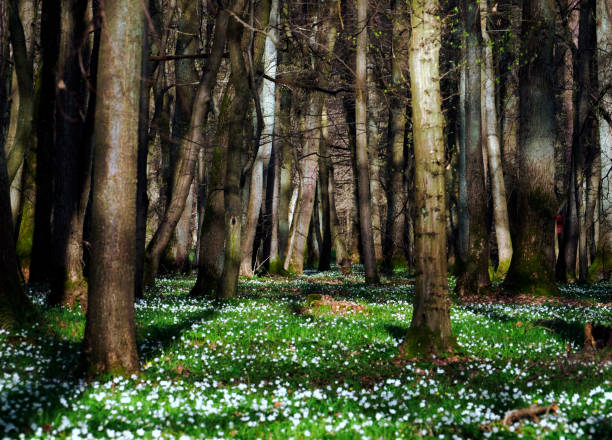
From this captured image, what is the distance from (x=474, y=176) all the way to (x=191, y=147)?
23.9 feet

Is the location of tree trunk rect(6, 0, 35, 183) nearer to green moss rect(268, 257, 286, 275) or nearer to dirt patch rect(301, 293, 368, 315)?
dirt patch rect(301, 293, 368, 315)

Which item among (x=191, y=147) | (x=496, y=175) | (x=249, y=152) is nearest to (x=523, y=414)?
(x=191, y=147)

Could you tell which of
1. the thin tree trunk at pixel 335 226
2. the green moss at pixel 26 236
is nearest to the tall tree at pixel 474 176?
the green moss at pixel 26 236

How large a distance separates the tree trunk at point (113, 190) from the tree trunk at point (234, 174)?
21.6 ft

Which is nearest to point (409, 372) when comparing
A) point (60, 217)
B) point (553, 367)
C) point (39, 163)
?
point (553, 367)

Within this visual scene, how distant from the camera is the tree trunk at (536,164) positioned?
49.4 ft

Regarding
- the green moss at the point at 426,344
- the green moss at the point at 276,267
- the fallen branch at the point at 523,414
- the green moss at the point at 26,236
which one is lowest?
the fallen branch at the point at 523,414

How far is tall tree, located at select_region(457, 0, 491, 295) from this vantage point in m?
15.3

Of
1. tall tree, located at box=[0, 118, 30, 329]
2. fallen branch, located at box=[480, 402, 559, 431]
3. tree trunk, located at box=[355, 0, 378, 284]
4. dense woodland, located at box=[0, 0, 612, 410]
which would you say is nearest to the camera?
fallen branch, located at box=[480, 402, 559, 431]

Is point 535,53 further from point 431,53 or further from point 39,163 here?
point 39,163

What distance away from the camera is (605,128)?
818 inches

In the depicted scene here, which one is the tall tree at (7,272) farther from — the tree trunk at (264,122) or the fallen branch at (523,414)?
the tree trunk at (264,122)

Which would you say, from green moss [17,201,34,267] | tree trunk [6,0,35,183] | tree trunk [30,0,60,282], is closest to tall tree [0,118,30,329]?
tree trunk [6,0,35,183]

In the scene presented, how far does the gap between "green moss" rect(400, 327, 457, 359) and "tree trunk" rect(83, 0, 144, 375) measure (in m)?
4.05
